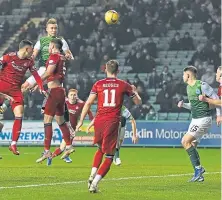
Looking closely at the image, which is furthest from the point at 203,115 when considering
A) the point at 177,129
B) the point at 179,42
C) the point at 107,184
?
the point at 179,42

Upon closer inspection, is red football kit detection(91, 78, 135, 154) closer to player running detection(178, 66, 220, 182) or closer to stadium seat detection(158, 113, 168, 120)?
player running detection(178, 66, 220, 182)

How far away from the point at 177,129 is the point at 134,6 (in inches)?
374

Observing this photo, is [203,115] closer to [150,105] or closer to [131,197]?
[131,197]

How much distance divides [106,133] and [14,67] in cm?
461

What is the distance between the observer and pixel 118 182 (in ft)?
46.5

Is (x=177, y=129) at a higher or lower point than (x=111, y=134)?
lower

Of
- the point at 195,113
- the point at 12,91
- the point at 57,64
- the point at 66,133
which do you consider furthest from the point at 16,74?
the point at 195,113

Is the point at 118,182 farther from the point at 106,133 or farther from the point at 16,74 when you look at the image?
the point at 16,74

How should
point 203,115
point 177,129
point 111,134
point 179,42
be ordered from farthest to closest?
point 179,42, point 177,129, point 203,115, point 111,134

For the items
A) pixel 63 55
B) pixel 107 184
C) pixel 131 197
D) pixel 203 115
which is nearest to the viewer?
pixel 131 197

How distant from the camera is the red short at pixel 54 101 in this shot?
1764 cm

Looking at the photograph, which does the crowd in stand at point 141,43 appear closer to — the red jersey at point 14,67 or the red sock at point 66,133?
the red sock at point 66,133

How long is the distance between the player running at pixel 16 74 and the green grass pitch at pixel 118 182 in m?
1.24

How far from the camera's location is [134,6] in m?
37.1
